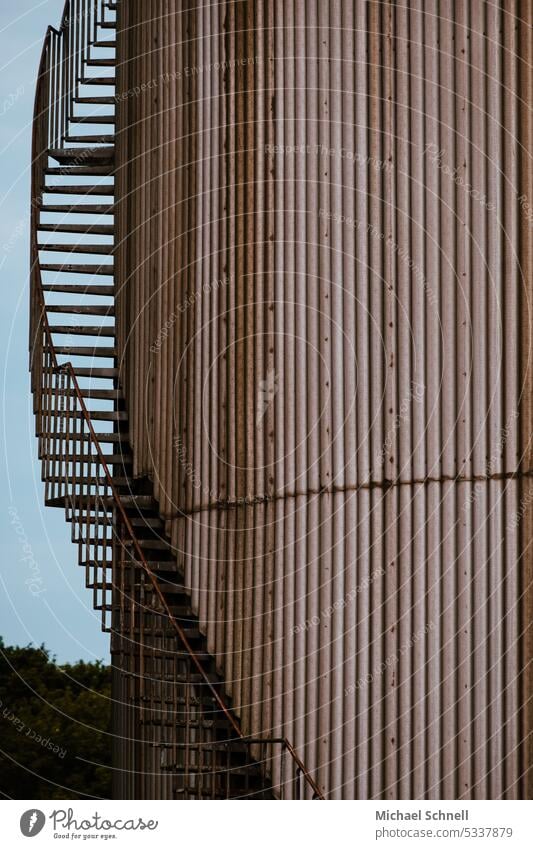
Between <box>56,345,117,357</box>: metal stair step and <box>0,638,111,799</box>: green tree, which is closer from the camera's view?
<box>56,345,117,357</box>: metal stair step

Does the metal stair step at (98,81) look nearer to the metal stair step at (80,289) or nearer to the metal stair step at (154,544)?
the metal stair step at (80,289)

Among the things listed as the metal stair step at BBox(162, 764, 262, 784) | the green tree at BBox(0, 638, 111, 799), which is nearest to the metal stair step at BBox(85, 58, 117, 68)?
the metal stair step at BBox(162, 764, 262, 784)

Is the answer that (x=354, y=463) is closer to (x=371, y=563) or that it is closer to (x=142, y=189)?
(x=371, y=563)

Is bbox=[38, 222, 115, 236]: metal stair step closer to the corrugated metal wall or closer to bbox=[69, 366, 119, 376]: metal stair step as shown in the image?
bbox=[69, 366, 119, 376]: metal stair step

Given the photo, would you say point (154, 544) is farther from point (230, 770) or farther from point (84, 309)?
point (84, 309)

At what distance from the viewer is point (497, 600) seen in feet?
45.2

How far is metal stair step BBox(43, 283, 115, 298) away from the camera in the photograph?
20.3m

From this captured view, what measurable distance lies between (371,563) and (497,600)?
1.62 meters

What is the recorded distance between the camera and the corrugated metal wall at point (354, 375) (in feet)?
45.8

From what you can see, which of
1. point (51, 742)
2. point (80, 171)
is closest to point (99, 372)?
point (80, 171)

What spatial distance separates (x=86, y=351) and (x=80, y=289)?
3.04 feet

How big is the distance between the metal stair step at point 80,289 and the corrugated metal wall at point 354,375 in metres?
2.35

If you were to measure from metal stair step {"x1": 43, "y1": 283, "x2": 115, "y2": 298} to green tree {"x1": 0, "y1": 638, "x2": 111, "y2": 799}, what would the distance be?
16.9 m

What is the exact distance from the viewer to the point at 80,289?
800 inches
